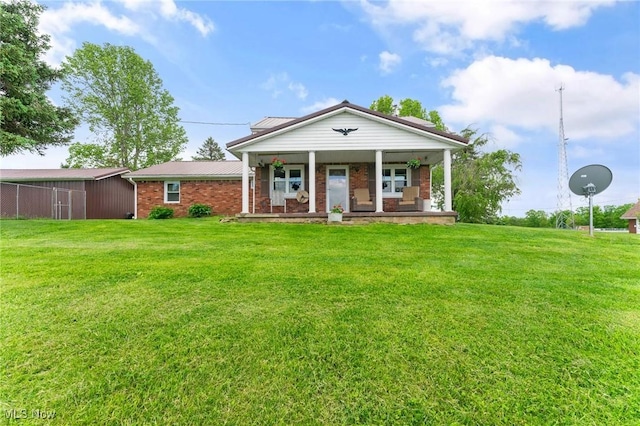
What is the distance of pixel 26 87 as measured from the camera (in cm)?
1365

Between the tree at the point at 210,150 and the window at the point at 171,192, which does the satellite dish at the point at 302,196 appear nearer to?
the window at the point at 171,192

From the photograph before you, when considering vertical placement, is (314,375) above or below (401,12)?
below

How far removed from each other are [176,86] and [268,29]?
19.4 m

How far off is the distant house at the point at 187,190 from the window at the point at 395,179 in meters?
7.42

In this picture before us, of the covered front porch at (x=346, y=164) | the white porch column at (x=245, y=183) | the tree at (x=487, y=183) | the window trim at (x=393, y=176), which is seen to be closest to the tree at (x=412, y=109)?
the tree at (x=487, y=183)

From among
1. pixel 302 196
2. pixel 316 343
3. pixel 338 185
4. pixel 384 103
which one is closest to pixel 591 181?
pixel 338 185

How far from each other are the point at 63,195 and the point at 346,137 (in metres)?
16.4

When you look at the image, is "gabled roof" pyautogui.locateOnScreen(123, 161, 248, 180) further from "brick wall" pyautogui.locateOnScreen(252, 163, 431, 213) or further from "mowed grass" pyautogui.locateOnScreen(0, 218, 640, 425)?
"mowed grass" pyautogui.locateOnScreen(0, 218, 640, 425)

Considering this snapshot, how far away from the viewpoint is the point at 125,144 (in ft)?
84.5

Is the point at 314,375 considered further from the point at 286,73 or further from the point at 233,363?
the point at 286,73

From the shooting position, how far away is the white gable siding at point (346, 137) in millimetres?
10961

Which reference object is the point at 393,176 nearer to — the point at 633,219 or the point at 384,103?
the point at 384,103

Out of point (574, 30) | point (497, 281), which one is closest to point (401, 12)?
point (574, 30)

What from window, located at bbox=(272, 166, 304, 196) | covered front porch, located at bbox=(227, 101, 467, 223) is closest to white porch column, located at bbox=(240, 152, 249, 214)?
covered front porch, located at bbox=(227, 101, 467, 223)
